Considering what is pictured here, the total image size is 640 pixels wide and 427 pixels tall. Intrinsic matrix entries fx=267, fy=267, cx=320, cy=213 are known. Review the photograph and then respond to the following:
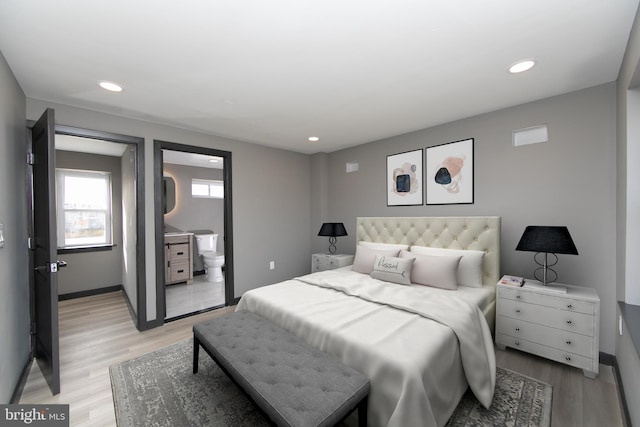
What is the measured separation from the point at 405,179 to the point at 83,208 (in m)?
5.13

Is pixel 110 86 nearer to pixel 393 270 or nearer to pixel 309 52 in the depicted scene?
pixel 309 52

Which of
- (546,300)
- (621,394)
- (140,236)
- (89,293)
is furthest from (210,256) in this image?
(621,394)

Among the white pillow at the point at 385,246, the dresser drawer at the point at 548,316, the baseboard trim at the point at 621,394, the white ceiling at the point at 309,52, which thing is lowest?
the baseboard trim at the point at 621,394

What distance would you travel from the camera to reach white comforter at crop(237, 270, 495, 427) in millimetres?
1400

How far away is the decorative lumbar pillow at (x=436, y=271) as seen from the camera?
2633 mm

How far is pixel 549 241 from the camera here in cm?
222

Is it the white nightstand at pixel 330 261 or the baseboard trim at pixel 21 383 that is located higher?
the white nightstand at pixel 330 261

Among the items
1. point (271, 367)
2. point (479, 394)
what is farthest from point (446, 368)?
point (271, 367)

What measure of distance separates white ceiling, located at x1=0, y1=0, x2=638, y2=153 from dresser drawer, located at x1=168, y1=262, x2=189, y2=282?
2995mm

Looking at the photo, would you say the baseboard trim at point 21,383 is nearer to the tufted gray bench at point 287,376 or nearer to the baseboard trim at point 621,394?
the tufted gray bench at point 287,376

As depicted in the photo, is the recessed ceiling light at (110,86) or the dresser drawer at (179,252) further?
the dresser drawer at (179,252)

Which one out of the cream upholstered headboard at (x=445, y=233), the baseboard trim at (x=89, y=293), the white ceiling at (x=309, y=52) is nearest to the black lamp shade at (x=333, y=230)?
the cream upholstered headboard at (x=445, y=233)

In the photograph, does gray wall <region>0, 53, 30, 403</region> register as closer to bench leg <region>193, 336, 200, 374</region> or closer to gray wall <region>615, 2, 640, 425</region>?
bench leg <region>193, 336, 200, 374</region>

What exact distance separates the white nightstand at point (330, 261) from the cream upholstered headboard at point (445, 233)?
0.39 metres
